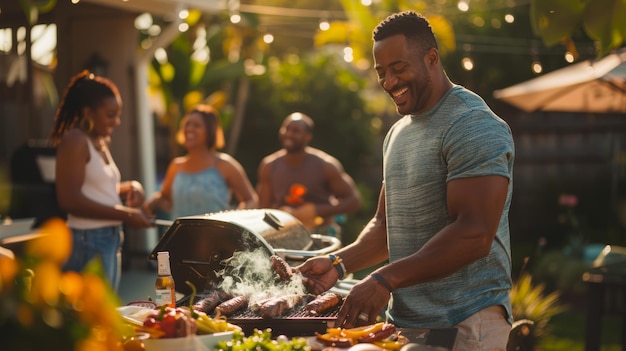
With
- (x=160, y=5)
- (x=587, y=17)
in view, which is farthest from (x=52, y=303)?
(x=160, y=5)

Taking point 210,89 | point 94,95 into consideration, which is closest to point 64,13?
point 94,95

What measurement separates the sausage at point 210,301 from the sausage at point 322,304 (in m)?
0.36

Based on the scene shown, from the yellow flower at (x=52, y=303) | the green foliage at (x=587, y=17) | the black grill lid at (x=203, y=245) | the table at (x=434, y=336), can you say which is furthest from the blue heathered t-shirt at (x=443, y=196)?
the yellow flower at (x=52, y=303)

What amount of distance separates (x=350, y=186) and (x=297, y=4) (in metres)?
21.6

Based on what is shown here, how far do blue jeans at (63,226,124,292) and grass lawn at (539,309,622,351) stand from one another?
14.6ft

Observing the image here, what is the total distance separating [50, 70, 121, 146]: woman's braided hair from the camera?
4785 millimetres

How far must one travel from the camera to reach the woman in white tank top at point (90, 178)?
4.58 metres

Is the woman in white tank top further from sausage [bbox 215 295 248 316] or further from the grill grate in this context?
the grill grate

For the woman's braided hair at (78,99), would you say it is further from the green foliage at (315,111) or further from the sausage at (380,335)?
the green foliage at (315,111)

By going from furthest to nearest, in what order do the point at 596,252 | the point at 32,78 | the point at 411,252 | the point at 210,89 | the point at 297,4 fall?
the point at 297,4, the point at 210,89, the point at 596,252, the point at 32,78, the point at 411,252

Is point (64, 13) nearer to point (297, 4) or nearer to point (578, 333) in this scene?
point (578, 333)

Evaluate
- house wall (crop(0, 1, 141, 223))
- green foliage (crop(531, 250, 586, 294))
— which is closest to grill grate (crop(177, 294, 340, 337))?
house wall (crop(0, 1, 141, 223))

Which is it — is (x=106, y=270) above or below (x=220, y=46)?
below

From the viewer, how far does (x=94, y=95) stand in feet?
15.8
